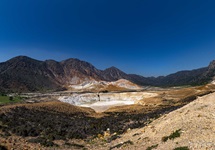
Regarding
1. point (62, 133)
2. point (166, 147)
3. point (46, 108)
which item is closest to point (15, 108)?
point (46, 108)

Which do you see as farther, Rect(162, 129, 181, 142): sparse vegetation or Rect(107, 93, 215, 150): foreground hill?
Rect(162, 129, 181, 142): sparse vegetation

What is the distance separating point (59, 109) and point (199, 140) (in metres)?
42.2

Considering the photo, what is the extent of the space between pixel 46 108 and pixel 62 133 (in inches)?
927

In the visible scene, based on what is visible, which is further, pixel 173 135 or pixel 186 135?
pixel 173 135

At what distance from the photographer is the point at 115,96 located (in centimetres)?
9612

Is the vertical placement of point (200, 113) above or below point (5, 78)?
below

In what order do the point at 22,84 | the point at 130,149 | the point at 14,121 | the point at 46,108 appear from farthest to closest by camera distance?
the point at 22,84 → the point at 46,108 → the point at 14,121 → the point at 130,149

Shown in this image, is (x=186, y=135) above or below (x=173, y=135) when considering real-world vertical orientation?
above

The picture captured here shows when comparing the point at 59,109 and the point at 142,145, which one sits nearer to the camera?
the point at 142,145

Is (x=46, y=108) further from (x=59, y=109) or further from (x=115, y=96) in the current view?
(x=115, y=96)

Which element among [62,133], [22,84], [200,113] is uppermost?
[22,84]

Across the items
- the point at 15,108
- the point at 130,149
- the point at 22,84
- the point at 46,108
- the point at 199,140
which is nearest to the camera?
the point at 199,140

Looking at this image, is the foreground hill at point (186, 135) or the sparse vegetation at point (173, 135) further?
the sparse vegetation at point (173, 135)

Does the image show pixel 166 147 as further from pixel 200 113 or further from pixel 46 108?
pixel 46 108
